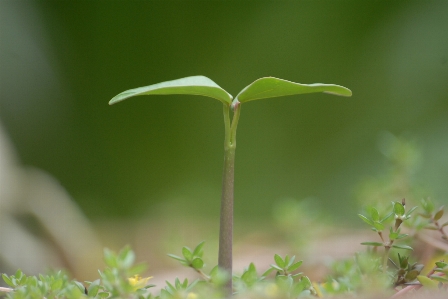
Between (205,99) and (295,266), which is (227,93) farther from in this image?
(205,99)

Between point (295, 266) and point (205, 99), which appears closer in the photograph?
point (295, 266)

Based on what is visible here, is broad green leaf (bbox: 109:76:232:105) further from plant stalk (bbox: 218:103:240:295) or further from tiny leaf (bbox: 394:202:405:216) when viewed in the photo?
tiny leaf (bbox: 394:202:405:216)

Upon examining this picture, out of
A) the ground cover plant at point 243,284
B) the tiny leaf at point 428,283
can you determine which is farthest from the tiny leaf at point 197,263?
the tiny leaf at point 428,283

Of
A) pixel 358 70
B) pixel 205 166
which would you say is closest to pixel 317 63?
pixel 358 70

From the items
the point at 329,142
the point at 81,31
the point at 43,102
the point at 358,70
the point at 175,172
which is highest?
the point at 81,31

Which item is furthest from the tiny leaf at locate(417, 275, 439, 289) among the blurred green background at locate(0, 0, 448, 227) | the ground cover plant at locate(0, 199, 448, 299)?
the blurred green background at locate(0, 0, 448, 227)

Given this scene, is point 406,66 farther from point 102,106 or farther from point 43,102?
point 43,102

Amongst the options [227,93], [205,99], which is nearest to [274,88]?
[227,93]
